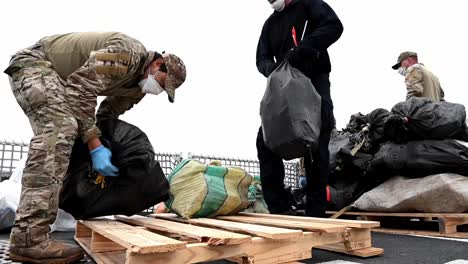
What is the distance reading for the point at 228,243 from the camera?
125 centimetres

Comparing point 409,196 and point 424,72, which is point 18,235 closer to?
point 409,196

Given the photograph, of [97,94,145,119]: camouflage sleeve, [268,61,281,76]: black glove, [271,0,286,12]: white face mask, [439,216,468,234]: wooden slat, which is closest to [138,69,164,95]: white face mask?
[97,94,145,119]: camouflage sleeve

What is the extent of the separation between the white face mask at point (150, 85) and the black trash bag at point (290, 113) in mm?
660

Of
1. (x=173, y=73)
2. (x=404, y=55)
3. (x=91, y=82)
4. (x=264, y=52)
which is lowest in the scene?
(x=91, y=82)

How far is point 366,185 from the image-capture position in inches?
127

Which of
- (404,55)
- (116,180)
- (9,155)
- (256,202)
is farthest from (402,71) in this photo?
(9,155)

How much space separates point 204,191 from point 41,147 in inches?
36.1

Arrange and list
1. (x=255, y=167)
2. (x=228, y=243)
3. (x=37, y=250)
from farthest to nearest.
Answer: (x=255, y=167) < (x=37, y=250) < (x=228, y=243)

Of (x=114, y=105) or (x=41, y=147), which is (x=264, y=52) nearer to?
(x=114, y=105)

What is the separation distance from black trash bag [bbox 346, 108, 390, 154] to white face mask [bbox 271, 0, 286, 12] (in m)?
1.26

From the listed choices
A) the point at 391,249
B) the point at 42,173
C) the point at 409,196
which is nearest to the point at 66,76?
the point at 42,173

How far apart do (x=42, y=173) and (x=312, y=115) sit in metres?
1.48

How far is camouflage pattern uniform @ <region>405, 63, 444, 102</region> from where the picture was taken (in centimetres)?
361

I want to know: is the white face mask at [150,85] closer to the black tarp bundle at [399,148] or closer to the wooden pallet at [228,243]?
the wooden pallet at [228,243]
